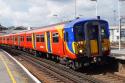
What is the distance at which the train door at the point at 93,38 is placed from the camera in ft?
68.1

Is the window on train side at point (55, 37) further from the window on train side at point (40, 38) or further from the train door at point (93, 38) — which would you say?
the window on train side at point (40, 38)

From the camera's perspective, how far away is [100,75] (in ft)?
65.5

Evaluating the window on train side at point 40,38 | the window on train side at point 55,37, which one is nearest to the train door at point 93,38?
the window on train side at point 55,37

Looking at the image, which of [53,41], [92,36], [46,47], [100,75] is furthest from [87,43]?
[46,47]

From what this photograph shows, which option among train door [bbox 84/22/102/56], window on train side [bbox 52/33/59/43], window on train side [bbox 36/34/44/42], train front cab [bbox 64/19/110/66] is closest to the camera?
train front cab [bbox 64/19/110/66]

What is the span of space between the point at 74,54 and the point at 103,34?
2.35 m

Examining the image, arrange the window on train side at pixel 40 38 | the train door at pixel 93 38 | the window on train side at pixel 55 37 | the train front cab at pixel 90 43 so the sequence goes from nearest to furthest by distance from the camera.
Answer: the train front cab at pixel 90 43
the train door at pixel 93 38
the window on train side at pixel 55 37
the window on train side at pixel 40 38

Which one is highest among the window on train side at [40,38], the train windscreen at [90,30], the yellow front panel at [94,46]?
the train windscreen at [90,30]

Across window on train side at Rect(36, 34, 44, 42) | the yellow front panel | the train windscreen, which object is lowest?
the yellow front panel

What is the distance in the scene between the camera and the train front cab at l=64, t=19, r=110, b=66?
2058 cm

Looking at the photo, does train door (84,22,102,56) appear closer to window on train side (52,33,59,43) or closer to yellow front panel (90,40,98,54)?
yellow front panel (90,40,98,54)

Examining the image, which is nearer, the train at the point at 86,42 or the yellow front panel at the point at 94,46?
the train at the point at 86,42

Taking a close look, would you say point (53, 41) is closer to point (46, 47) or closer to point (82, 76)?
point (46, 47)

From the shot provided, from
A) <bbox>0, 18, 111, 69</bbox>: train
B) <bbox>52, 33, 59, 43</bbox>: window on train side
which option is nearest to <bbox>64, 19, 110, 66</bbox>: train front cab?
<bbox>0, 18, 111, 69</bbox>: train
